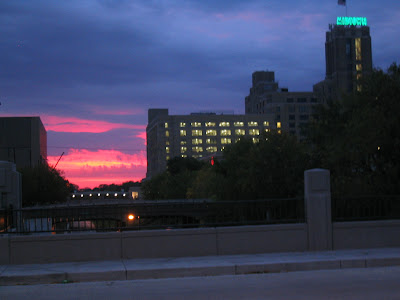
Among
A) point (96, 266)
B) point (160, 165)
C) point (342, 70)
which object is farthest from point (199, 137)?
point (96, 266)

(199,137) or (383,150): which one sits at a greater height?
(199,137)

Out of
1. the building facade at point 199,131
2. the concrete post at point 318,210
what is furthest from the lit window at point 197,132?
the concrete post at point 318,210

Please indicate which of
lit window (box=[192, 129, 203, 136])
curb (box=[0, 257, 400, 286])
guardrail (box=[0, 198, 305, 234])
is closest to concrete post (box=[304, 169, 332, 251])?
guardrail (box=[0, 198, 305, 234])

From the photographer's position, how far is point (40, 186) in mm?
71750

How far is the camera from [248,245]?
47.1ft

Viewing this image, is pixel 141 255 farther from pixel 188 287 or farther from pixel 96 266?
pixel 188 287

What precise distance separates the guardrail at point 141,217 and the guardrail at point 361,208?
1130mm

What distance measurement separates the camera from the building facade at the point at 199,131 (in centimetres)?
18350

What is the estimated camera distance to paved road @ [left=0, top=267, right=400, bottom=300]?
989cm

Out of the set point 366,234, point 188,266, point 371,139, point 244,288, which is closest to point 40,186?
point 371,139

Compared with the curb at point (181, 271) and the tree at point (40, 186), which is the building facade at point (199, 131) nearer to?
the tree at point (40, 186)

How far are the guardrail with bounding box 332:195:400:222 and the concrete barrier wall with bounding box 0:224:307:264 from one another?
50.8 inches

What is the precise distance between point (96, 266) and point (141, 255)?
1.48 metres

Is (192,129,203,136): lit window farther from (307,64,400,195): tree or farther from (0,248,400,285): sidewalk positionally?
(0,248,400,285): sidewalk
